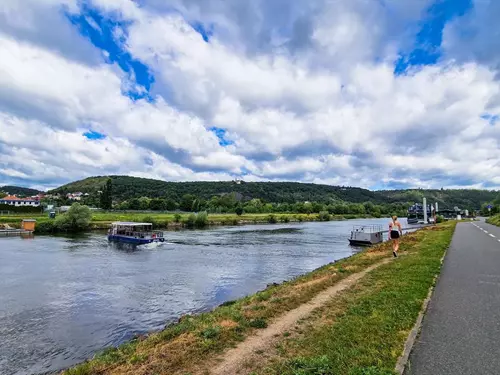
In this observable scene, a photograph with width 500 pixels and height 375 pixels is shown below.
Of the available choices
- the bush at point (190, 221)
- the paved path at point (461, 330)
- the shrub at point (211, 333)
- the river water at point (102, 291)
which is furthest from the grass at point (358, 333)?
the bush at point (190, 221)

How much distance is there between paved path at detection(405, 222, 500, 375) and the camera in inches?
220

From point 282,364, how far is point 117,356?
5104mm

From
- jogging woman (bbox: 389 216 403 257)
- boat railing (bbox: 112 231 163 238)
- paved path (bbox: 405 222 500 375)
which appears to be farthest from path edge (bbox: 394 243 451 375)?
boat railing (bbox: 112 231 163 238)

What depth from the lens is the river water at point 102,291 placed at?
13.2 meters

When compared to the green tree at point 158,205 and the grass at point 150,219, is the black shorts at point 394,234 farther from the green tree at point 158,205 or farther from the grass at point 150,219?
the green tree at point 158,205

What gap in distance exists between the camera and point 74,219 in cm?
7038

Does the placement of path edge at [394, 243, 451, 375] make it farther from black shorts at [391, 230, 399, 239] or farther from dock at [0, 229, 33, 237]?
dock at [0, 229, 33, 237]

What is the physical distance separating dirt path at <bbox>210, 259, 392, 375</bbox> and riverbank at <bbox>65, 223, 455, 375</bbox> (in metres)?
0.03

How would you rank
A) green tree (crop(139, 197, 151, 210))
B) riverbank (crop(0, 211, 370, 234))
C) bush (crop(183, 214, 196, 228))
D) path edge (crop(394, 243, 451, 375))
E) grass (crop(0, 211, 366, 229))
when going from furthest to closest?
green tree (crop(139, 197, 151, 210)) → bush (crop(183, 214, 196, 228)) → grass (crop(0, 211, 366, 229)) → riverbank (crop(0, 211, 370, 234)) → path edge (crop(394, 243, 451, 375))

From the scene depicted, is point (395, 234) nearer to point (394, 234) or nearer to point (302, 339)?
point (394, 234)

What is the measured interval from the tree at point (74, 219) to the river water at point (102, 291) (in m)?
30.9

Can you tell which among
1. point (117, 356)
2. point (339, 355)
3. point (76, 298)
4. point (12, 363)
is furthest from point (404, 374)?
point (76, 298)

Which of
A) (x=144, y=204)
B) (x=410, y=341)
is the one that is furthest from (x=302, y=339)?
(x=144, y=204)

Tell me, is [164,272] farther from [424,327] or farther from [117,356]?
[424,327]
